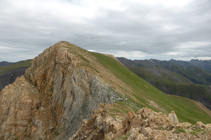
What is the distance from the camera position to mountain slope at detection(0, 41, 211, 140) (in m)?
33.2

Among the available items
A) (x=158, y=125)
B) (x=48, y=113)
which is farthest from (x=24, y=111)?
(x=158, y=125)

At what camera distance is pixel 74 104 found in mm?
35531

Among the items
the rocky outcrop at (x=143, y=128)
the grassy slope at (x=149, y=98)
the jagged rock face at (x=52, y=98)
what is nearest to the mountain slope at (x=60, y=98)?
the jagged rock face at (x=52, y=98)

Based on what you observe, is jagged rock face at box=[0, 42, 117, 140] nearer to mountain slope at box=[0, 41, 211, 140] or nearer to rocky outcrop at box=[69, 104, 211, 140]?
mountain slope at box=[0, 41, 211, 140]

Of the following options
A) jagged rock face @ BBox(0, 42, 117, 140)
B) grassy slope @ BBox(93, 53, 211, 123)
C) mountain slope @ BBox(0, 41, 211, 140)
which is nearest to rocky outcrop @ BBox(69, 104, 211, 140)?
mountain slope @ BBox(0, 41, 211, 140)

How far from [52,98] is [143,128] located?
3808cm

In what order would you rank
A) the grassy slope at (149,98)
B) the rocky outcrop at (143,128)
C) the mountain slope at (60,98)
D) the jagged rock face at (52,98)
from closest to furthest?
1. the rocky outcrop at (143,128)
2. the mountain slope at (60,98)
3. the jagged rock face at (52,98)
4. the grassy slope at (149,98)

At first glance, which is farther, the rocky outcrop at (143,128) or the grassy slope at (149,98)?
the grassy slope at (149,98)

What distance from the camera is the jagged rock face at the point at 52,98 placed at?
111 feet

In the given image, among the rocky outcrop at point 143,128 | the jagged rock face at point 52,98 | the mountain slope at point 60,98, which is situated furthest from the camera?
the jagged rock face at point 52,98

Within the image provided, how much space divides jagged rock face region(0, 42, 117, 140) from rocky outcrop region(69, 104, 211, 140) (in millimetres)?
7103

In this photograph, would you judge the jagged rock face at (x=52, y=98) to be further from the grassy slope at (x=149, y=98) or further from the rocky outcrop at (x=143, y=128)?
the grassy slope at (x=149, y=98)

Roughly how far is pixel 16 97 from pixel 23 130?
11720mm

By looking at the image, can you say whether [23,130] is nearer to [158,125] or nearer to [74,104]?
[74,104]
